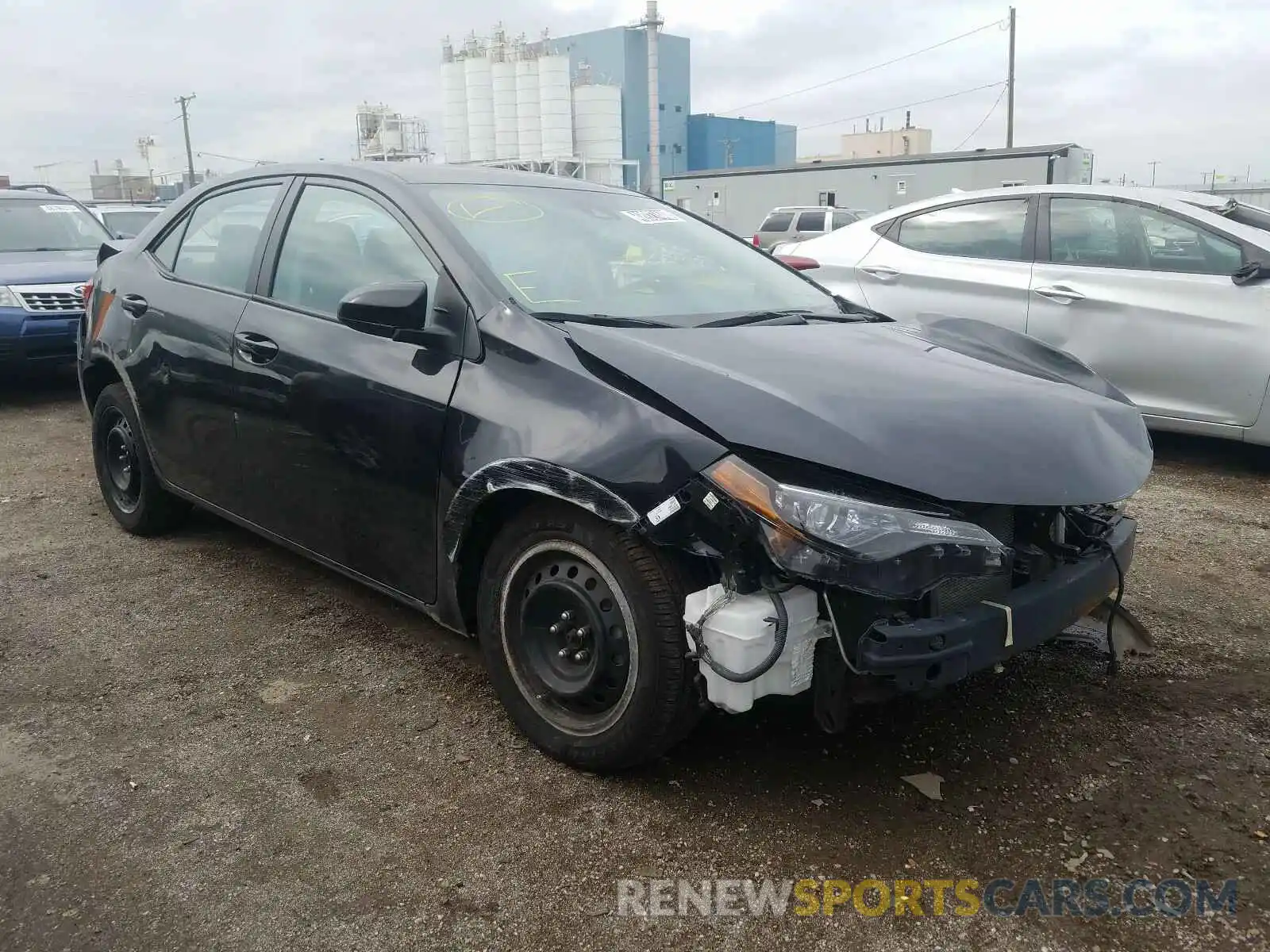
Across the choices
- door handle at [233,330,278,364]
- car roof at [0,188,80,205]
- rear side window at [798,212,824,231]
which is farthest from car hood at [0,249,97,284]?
rear side window at [798,212,824,231]

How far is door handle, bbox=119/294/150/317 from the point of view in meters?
4.16

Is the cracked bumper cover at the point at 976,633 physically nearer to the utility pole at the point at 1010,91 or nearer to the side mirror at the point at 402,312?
the side mirror at the point at 402,312

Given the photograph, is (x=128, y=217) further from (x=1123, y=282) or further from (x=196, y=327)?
(x=1123, y=282)

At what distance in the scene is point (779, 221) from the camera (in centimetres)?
2448

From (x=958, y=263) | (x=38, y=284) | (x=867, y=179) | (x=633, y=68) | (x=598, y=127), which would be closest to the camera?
(x=958, y=263)

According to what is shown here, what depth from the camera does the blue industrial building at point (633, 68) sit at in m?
48.2

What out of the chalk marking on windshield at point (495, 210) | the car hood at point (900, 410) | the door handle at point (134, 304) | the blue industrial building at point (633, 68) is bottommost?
the car hood at point (900, 410)

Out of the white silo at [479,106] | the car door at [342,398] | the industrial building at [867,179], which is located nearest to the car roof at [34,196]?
the car door at [342,398]

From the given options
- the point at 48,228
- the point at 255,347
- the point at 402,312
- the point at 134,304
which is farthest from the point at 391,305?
the point at 48,228

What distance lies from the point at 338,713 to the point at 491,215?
1.61m

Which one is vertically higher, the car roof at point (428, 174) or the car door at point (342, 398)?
the car roof at point (428, 174)

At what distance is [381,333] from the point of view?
3035 millimetres

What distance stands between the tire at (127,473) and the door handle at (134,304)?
349mm

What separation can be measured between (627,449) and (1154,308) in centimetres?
427
